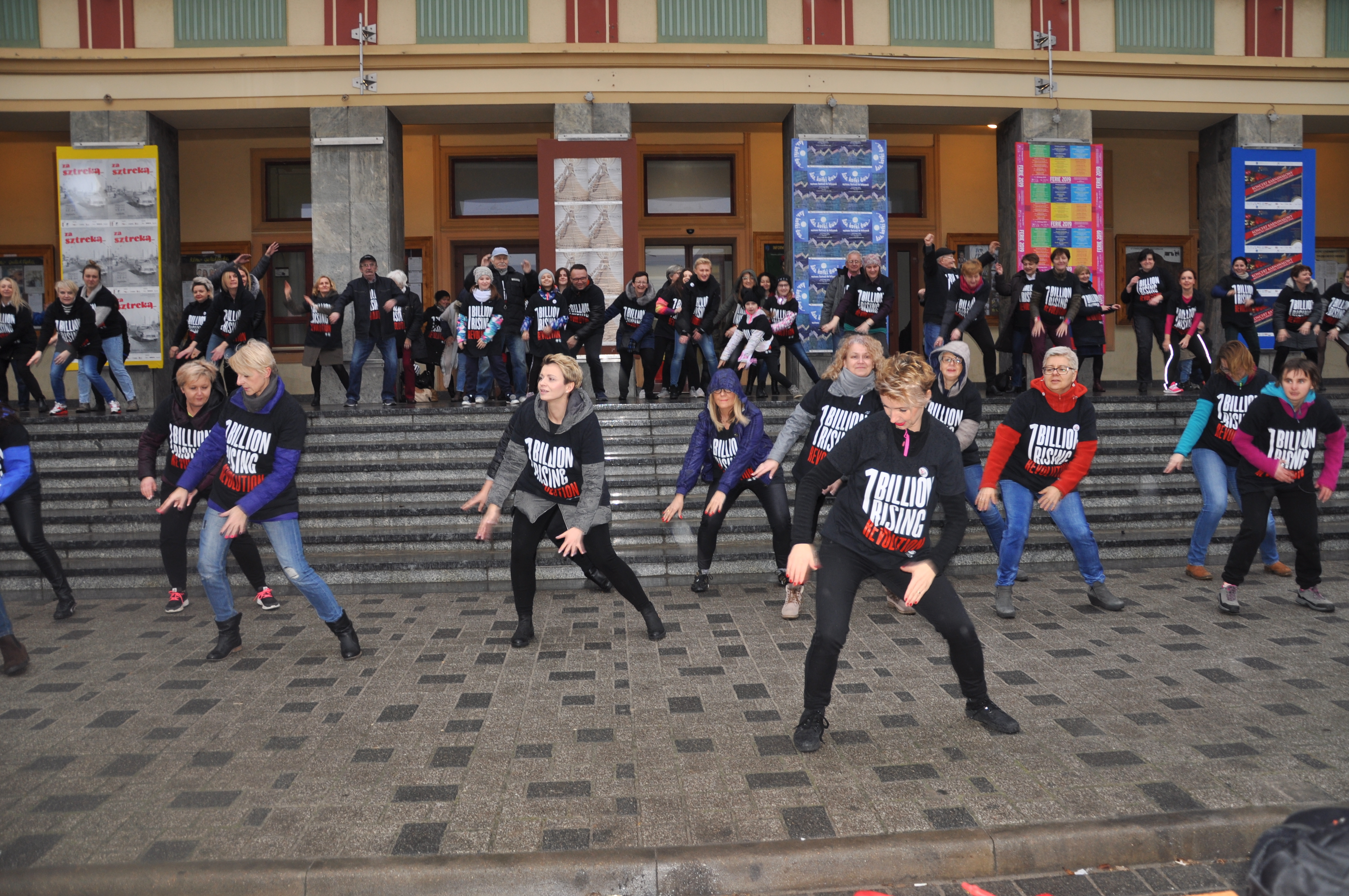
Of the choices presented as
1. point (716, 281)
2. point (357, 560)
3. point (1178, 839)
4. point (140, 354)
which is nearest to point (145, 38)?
point (140, 354)

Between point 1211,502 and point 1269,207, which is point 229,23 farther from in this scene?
point 1269,207

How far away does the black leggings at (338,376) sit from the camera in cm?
1309

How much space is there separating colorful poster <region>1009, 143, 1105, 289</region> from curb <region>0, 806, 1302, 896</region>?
13.2 m

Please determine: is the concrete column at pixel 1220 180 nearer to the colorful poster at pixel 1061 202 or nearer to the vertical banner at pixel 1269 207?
the vertical banner at pixel 1269 207

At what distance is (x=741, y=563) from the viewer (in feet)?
25.5

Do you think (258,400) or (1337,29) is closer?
(258,400)

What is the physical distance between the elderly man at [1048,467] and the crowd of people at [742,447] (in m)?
0.02

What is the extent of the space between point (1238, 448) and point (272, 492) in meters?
6.17

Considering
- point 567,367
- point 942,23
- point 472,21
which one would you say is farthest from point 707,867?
point 942,23

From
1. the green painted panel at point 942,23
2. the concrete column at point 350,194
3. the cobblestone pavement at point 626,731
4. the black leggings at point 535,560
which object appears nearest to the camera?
the cobblestone pavement at point 626,731

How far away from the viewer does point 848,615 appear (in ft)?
13.7

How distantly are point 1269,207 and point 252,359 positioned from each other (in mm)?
16149

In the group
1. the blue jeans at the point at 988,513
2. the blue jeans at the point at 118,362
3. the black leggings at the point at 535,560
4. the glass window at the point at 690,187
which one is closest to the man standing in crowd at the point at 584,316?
the blue jeans at the point at 118,362

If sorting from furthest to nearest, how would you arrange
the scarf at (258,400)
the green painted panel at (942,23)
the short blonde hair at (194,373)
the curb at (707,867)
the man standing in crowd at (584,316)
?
the green painted panel at (942,23) < the man standing in crowd at (584,316) < the short blonde hair at (194,373) < the scarf at (258,400) < the curb at (707,867)
